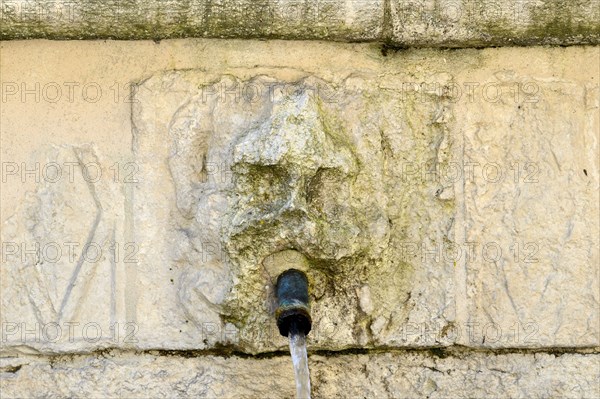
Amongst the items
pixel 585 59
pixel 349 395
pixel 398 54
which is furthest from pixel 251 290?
pixel 585 59

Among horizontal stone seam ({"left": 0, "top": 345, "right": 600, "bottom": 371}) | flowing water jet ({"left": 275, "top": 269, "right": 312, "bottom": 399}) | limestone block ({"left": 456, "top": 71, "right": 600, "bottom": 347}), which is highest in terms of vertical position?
limestone block ({"left": 456, "top": 71, "right": 600, "bottom": 347})

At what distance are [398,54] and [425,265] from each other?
1.66 feet

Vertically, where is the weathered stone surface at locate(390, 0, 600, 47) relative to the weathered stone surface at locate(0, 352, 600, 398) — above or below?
above

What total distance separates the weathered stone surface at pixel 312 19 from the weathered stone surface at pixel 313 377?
758mm

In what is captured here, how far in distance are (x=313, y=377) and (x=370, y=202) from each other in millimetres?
439

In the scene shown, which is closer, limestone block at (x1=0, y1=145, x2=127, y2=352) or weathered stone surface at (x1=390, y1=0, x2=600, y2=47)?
weathered stone surface at (x1=390, y1=0, x2=600, y2=47)

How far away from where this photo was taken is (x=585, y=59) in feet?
6.82

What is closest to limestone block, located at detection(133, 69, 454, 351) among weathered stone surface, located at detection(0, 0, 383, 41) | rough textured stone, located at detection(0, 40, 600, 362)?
rough textured stone, located at detection(0, 40, 600, 362)

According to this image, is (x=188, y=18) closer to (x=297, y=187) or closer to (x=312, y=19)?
(x=312, y=19)

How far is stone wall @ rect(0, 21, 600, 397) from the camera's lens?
205 centimetres

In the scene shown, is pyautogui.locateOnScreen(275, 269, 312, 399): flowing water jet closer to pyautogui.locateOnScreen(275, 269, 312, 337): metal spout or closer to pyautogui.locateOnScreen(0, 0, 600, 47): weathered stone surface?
pyautogui.locateOnScreen(275, 269, 312, 337): metal spout

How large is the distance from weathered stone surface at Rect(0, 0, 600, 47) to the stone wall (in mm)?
108

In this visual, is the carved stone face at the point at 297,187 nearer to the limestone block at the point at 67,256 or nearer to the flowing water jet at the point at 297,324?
the flowing water jet at the point at 297,324

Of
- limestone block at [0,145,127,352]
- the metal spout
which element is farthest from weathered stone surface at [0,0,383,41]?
the metal spout
